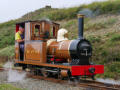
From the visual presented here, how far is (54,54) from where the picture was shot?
9195mm

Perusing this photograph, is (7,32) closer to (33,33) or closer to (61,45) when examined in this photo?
(33,33)

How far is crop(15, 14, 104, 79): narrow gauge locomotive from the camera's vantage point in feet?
26.3

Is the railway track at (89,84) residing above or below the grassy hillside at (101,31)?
below

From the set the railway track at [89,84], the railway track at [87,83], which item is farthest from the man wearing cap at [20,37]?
the railway track at [89,84]

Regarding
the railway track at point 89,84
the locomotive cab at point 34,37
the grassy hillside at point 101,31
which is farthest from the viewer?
the grassy hillside at point 101,31

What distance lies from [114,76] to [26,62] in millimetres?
4098

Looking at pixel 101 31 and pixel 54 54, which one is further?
pixel 101 31

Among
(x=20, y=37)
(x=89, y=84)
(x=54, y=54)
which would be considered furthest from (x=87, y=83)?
(x=20, y=37)

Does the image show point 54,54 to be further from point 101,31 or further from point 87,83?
point 101,31

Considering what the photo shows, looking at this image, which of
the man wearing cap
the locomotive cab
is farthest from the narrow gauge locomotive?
the man wearing cap

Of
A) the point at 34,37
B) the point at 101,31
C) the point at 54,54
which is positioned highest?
the point at 101,31

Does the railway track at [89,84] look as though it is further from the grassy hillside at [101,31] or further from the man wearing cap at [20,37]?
the grassy hillside at [101,31]

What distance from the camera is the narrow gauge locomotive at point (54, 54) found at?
8.03 meters

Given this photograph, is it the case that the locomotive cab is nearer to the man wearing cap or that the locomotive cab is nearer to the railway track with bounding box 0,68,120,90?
the man wearing cap
